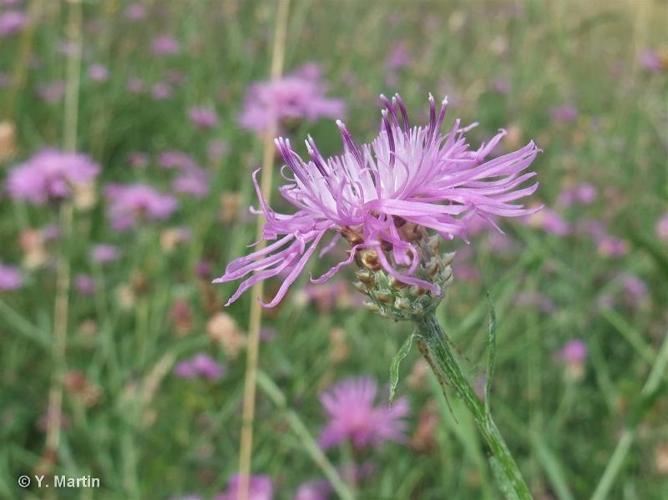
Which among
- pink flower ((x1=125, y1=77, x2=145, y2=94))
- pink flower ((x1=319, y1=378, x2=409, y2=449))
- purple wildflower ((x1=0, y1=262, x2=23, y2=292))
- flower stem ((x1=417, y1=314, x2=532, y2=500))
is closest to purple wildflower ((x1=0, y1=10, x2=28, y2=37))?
pink flower ((x1=125, y1=77, x2=145, y2=94))

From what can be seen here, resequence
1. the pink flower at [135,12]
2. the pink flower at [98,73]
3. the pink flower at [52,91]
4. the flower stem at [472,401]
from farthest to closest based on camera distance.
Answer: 1. the pink flower at [135,12]
2. the pink flower at [98,73]
3. the pink flower at [52,91]
4. the flower stem at [472,401]

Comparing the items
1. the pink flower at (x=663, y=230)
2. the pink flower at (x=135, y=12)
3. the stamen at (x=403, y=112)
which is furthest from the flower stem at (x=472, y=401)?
the pink flower at (x=135, y=12)

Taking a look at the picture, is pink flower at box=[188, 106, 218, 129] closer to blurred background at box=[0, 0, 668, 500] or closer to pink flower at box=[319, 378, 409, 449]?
blurred background at box=[0, 0, 668, 500]

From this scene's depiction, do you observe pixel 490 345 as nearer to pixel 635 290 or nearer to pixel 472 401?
pixel 472 401

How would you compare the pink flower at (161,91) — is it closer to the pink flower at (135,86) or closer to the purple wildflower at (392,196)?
the pink flower at (135,86)

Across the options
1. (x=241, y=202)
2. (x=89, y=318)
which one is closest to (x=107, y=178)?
(x=89, y=318)

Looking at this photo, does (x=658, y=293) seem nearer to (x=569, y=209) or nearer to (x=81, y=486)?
(x=569, y=209)
